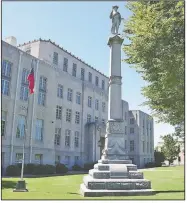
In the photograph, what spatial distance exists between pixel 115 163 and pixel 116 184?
1667 mm

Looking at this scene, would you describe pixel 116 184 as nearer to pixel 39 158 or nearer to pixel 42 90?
pixel 39 158

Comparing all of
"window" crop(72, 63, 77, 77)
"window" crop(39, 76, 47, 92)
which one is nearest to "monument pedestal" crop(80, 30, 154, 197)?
"window" crop(39, 76, 47, 92)

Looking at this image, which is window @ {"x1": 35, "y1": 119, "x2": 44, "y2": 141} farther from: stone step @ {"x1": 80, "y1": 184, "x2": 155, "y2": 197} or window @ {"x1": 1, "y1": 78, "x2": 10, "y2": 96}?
stone step @ {"x1": 80, "y1": 184, "x2": 155, "y2": 197}

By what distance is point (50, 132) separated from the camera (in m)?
38.2

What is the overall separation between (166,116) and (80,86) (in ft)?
102

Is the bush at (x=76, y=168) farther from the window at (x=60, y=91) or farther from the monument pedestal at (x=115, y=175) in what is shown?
the monument pedestal at (x=115, y=175)

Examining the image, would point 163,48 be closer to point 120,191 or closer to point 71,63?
point 120,191

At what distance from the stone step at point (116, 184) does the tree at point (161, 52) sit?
5065 millimetres

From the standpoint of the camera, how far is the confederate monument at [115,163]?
13078mm

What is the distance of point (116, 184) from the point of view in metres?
13.3

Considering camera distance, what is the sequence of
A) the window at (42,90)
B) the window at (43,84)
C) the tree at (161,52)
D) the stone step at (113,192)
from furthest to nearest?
the window at (43,84) → the window at (42,90) → the tree at (161,52) → the stone step at (113,192)

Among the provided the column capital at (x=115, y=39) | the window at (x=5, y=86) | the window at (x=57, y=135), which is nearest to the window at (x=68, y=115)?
the window at (x=57, y=135)

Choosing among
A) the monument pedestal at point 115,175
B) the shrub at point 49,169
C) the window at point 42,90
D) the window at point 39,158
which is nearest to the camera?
the monument pedestal at point 115,175

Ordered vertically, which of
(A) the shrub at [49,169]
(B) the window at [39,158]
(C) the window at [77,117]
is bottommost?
(A) the shrub at [49,169]
